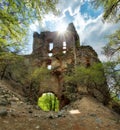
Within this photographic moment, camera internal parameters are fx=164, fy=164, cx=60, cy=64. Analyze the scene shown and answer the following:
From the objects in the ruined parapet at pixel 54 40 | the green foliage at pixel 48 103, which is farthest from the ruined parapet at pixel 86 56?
the green foliage at pixel 48 103

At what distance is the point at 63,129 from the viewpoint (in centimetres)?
720

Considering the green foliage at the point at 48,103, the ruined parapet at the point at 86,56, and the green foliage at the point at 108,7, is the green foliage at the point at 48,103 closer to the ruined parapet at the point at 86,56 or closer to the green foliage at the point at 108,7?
the ruined parapet at the point at 86,56

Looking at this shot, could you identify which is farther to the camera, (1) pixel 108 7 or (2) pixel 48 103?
(2) pixel 48 103

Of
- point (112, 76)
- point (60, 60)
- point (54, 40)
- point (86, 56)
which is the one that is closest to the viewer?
point (112, 76)

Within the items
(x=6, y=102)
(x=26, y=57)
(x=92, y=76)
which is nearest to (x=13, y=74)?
(x=26, y=57)

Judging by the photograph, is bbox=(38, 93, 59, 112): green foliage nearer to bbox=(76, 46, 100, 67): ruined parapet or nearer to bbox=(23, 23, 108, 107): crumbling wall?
bbox=(23, 23, 108, 107): crumbling wall

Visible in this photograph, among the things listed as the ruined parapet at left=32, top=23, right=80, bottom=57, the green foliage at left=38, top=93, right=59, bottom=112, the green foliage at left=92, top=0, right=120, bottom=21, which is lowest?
the green foliage at left=38, top=93, right=59, bottom=112

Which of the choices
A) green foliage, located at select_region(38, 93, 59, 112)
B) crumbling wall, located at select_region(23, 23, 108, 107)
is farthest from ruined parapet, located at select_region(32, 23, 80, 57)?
green foliage, located at select_region(38, 93, 59, 112)

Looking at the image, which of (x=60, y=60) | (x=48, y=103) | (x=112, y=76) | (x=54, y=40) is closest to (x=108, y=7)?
(x=112, y=76)

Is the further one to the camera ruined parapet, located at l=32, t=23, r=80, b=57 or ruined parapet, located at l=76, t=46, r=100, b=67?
ruined parapet, located at l=32, t=23, r=80, b=57

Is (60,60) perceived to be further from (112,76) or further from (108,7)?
(108,7)

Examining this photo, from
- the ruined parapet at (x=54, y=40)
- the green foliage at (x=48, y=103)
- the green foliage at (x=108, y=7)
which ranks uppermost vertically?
the ruined parapet at (x=54, y=40)

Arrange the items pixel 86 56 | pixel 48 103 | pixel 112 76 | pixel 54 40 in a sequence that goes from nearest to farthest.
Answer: pixel 112 76, pixel 86 56, pixel 54 40, pixel 48 103

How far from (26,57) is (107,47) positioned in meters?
16.6
